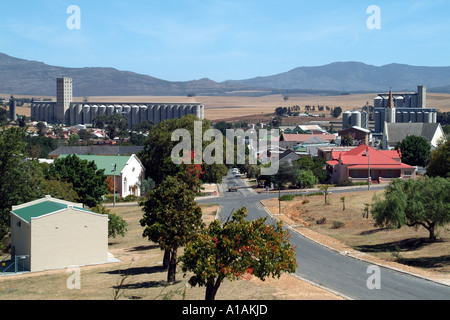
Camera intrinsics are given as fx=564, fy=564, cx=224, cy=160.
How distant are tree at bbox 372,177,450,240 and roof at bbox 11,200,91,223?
18.1 m

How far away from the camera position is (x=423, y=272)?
86.2ft

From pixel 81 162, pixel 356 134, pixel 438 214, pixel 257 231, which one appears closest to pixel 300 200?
pixel 81 162

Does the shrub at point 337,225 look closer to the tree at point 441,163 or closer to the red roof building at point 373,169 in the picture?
the tree at point 441,163

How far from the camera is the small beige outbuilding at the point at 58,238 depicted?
2941cm

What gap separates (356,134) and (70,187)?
86.7 metres

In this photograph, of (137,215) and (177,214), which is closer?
(177,214)

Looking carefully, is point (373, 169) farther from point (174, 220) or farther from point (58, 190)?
point (174, 220)

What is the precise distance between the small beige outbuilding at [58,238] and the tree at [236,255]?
44.6 feet

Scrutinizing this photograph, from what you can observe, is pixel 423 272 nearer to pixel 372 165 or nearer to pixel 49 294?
pixel 49 294

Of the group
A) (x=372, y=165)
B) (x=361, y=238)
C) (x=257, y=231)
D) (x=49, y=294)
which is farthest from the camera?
(x=372, y=165)

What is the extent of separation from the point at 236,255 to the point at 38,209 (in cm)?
1834

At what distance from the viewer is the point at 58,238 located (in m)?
29.8

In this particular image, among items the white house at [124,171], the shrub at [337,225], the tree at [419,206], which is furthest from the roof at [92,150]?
the tree at [419,206]

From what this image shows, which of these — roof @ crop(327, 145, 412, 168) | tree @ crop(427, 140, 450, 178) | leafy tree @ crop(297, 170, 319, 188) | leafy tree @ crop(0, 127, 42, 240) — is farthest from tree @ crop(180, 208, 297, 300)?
roof @ crop(327, 145, 412, 168)
